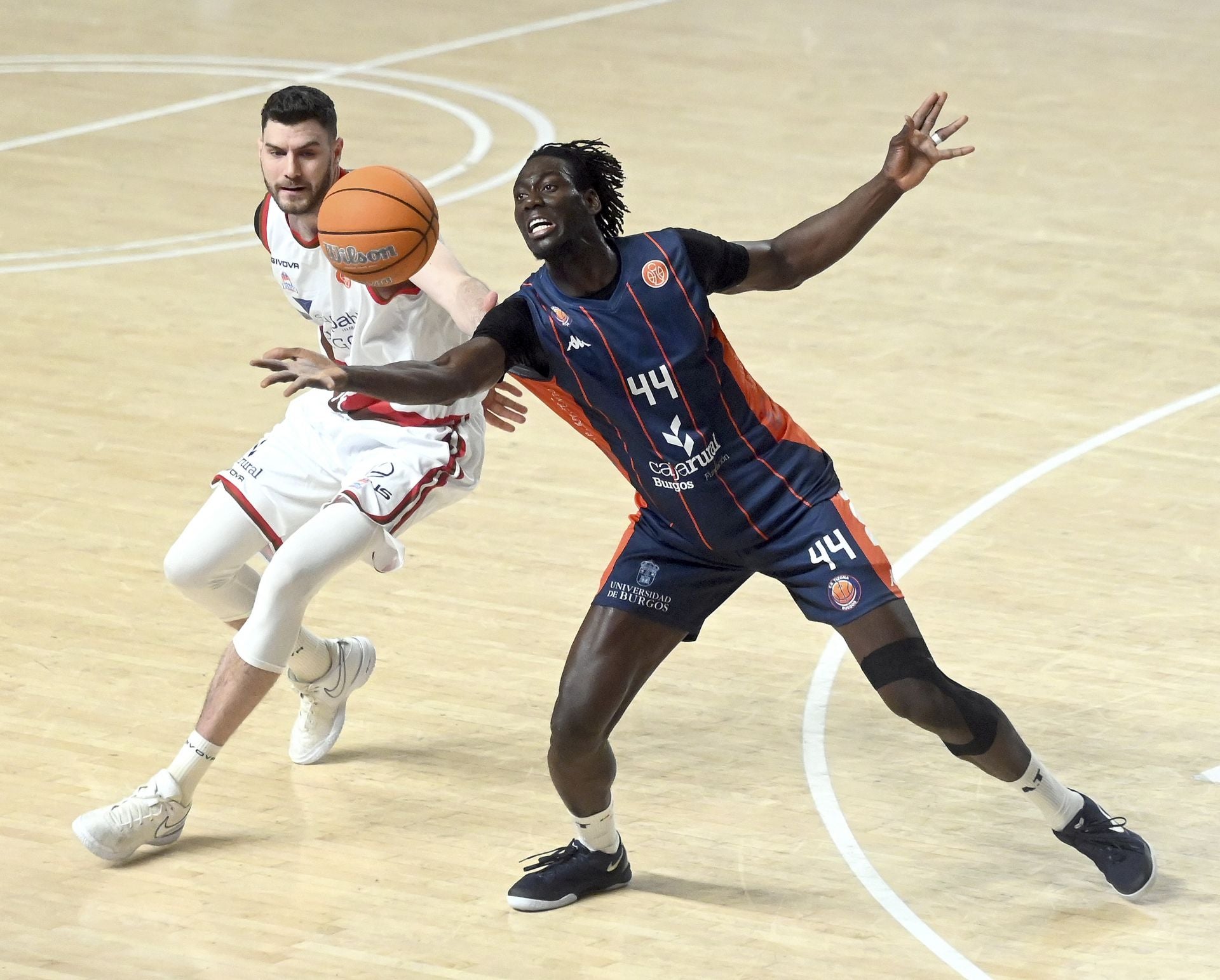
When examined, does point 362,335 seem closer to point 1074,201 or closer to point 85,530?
point 85,530

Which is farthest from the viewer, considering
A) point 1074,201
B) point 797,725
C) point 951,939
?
point 1074,201

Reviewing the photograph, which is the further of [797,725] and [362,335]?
[797,725]

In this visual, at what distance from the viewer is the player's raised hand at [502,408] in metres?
5.72

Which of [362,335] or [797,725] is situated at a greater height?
[362,335]

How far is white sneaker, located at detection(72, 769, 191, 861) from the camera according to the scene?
17.9ft

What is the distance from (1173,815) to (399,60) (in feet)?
41.9

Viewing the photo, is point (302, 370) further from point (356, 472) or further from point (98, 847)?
point (98, 847)

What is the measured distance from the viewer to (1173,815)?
588cm

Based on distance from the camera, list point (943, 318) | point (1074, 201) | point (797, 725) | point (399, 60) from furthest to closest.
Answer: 1. point (399, 60)
2. point (1074, 201)
3. point (943, 318)
4. point (797, 725)

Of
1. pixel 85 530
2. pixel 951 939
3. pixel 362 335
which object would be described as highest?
pixel 362 335

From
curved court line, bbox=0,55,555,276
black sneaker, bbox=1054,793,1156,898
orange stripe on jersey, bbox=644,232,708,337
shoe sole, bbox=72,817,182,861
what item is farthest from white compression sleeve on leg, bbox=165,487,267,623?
curved court line, bbox=0,55,555,276

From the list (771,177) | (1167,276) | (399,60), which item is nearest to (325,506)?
(1167,276)

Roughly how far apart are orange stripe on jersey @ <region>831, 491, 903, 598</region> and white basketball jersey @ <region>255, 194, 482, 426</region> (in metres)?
1.30

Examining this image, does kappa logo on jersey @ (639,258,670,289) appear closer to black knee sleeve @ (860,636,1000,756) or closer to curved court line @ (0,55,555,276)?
black knee sleeve @ (860,636,1000,756)
